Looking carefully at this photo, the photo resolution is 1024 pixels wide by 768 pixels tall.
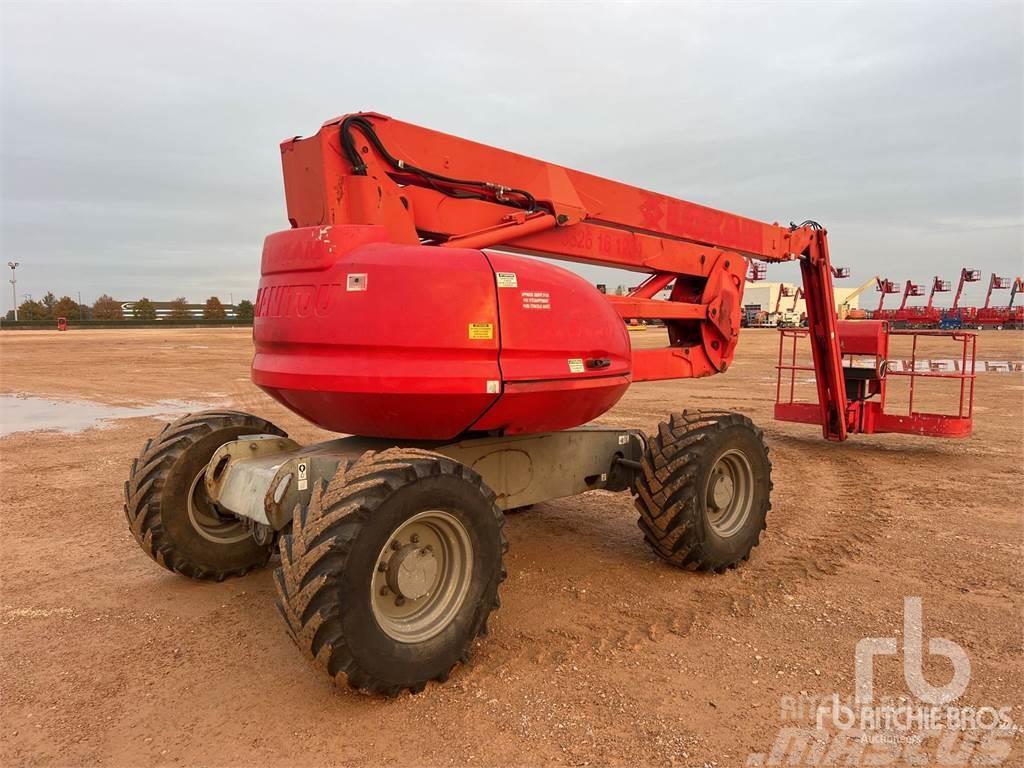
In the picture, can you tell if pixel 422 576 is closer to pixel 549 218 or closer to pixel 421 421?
pixel 421 421

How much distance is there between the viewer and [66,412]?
40.5 feet

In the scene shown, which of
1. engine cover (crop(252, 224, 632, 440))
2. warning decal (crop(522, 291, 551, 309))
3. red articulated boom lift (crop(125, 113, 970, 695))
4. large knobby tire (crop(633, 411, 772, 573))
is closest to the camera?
red articulated boom lift (crop(125, 113, 970, 695))

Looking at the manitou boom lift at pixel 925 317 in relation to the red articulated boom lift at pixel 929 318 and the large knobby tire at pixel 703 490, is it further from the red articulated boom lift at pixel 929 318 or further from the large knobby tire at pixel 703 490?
the large knobby tire at pixel 703 490

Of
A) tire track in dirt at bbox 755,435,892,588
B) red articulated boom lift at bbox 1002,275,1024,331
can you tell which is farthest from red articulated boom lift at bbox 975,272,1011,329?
tire track in dirt at bbox 755,435,892,588

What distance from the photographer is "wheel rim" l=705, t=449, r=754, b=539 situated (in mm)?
4945

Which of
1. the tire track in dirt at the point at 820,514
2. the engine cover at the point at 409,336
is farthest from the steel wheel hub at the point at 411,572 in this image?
the tire track in dirt at the point at 820,514

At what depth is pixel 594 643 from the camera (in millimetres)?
3783

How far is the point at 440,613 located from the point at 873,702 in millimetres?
2053

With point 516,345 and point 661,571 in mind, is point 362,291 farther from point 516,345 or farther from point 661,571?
point 661,571

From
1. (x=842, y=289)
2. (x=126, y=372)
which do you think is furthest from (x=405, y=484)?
(x=842, y=289)

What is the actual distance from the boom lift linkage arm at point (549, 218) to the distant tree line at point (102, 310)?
6463 cm

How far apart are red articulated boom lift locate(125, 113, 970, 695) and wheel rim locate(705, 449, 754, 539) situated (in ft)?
0.06

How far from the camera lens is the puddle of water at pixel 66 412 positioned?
35.7 ft

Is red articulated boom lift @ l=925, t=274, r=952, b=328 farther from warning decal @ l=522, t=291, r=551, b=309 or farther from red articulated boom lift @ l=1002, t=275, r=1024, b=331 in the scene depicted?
warning decal @ l=522, t=291, r=551, b=309
